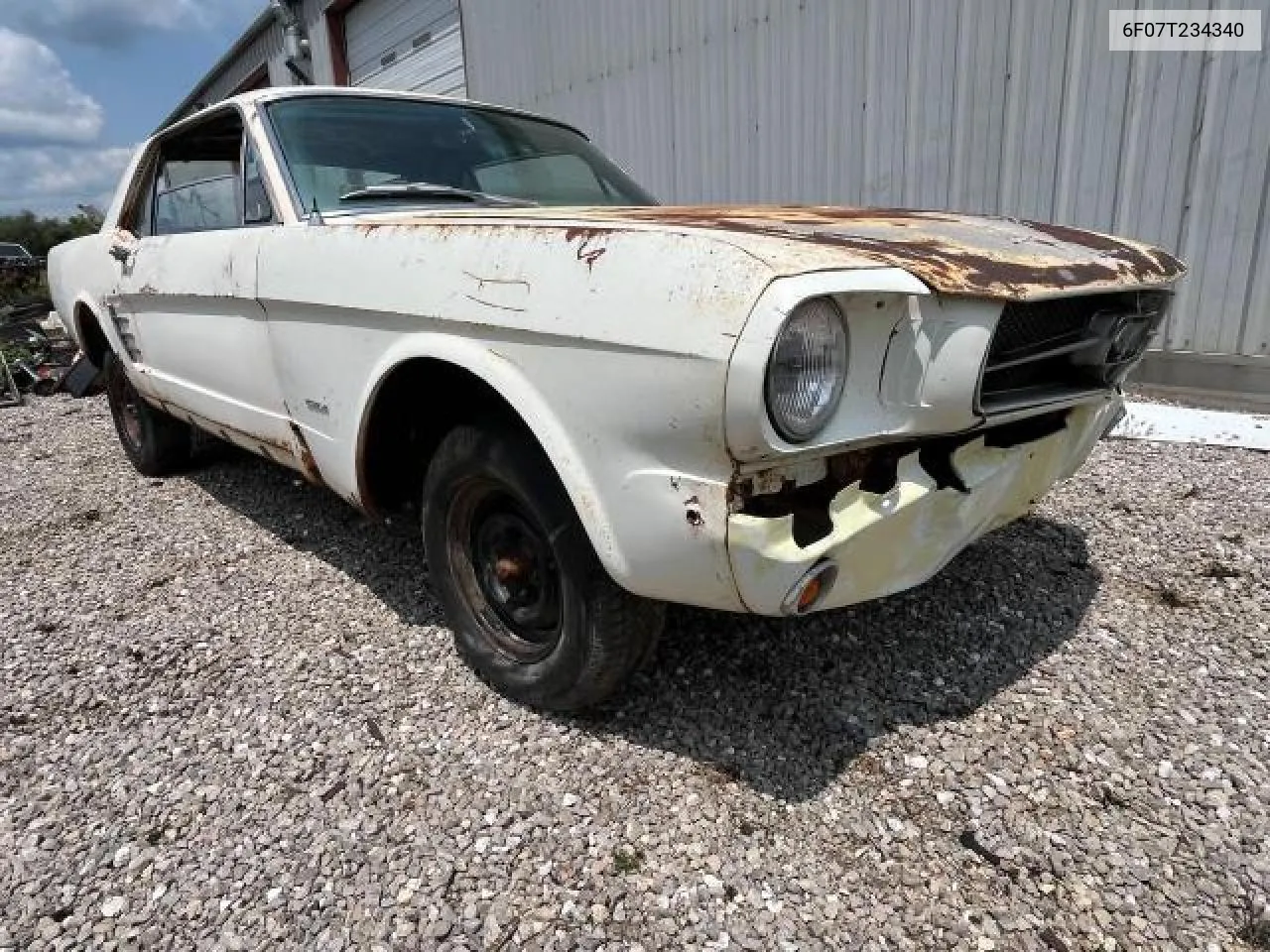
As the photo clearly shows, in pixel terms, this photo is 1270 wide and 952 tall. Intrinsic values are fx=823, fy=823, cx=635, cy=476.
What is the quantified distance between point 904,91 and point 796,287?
4.68 metres

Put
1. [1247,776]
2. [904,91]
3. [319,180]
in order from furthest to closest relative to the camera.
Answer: [904,91]
[319,180]
[1247,776]

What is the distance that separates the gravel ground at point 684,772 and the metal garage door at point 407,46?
827 cm

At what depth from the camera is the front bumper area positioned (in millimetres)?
1563

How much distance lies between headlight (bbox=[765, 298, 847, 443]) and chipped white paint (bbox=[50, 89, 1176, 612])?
28mm

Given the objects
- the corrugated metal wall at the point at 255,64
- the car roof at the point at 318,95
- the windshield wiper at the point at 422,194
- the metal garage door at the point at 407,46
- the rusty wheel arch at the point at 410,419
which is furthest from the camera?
the corrugated metal wall at the point at 255,64

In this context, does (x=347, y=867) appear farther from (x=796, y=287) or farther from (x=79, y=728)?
(x=796, y=287)

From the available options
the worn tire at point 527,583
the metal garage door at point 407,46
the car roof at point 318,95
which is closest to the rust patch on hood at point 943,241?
the worn tire at point 527,583

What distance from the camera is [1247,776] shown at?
1873 mm

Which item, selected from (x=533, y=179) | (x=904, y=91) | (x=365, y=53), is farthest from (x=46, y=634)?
(x=365, y=53)

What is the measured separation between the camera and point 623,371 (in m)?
1.61

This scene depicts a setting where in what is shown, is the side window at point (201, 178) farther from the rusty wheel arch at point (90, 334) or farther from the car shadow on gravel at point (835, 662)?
the car shadow on gravel at point (835, 662)

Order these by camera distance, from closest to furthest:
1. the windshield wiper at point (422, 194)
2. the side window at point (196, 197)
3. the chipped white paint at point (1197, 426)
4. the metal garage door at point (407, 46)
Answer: the windshield wiper at point (422, 194)
the side window at point (196, 197)
the chipped white paint at point (1197, 426)
the metal garage door at point (407, 46)

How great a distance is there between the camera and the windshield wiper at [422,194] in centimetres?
258

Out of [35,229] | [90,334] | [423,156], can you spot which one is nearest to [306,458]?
[423,156]
